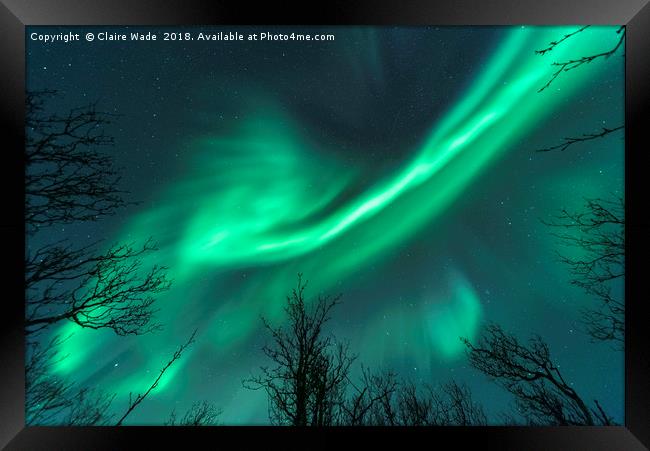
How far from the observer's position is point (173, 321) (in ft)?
8.18

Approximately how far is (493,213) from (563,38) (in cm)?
119

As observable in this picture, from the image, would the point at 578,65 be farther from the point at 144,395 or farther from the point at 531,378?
the point at 144,395

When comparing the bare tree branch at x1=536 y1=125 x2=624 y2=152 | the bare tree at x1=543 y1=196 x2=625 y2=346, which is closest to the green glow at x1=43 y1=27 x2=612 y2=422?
the bare tree branch at x1=536 y1=125 x2=624 y2=152

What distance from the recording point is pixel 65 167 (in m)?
2.46

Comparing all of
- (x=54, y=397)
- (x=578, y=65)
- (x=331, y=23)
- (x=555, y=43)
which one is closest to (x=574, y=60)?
(x=578, y=65)

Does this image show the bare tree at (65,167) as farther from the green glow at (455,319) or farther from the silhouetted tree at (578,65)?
the silhouetted tree at (578,65)

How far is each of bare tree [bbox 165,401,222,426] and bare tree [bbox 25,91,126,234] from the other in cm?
139

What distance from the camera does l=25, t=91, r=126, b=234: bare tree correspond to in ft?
7.90

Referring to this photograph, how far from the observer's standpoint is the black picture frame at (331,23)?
226 centimetres

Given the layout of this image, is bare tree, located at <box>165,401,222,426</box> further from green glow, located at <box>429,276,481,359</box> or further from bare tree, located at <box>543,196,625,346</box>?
bare tree, located at <box>543,196,625,346</box>

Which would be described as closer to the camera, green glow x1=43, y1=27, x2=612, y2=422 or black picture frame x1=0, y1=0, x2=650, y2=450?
black picture frame x1=0, y1=0, x2=650, y2=450

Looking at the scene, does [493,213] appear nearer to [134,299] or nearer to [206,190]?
[206,190]

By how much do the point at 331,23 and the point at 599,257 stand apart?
2.24m

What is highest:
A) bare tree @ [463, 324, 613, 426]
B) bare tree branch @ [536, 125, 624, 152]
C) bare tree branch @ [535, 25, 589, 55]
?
bare tree branch @ [535, 25, 589, 55]
